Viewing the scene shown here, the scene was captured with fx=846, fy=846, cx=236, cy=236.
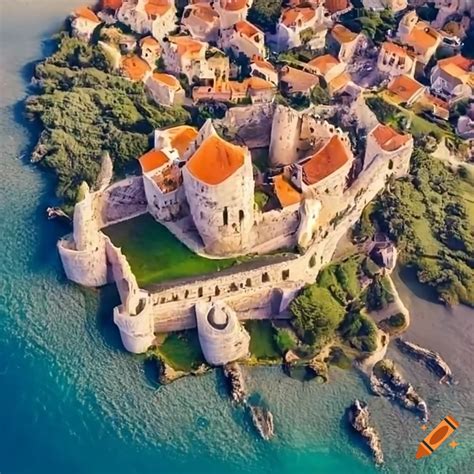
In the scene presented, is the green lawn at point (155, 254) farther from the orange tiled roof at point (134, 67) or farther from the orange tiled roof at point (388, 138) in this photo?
the orange tiled roof at point (134, 67)

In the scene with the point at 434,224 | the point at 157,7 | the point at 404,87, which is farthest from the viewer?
the point at 157,7

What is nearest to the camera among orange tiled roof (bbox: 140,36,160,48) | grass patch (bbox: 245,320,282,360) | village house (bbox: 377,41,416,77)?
grass patch (bbox: 245,320,282,360)

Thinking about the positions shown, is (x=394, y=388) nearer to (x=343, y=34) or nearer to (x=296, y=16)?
(x=343, y=34)

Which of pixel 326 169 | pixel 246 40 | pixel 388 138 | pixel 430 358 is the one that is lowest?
pixel 430 358

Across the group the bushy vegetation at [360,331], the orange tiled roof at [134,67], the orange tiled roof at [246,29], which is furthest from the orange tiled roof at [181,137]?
the bushy vegetation at [360,331]

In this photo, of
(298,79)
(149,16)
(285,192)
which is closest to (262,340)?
(285,192)

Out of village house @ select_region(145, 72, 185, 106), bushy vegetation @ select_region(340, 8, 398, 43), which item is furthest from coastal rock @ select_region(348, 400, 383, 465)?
bushy vegetation @ select_region(340, 8, 398, 43)

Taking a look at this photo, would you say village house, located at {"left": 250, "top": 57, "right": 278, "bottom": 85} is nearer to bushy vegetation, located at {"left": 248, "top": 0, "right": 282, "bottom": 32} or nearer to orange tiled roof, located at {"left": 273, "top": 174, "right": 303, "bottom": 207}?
bushy vegetation, located at {"left": 248, "top": 0, "right": 282, "bottom": 32}
